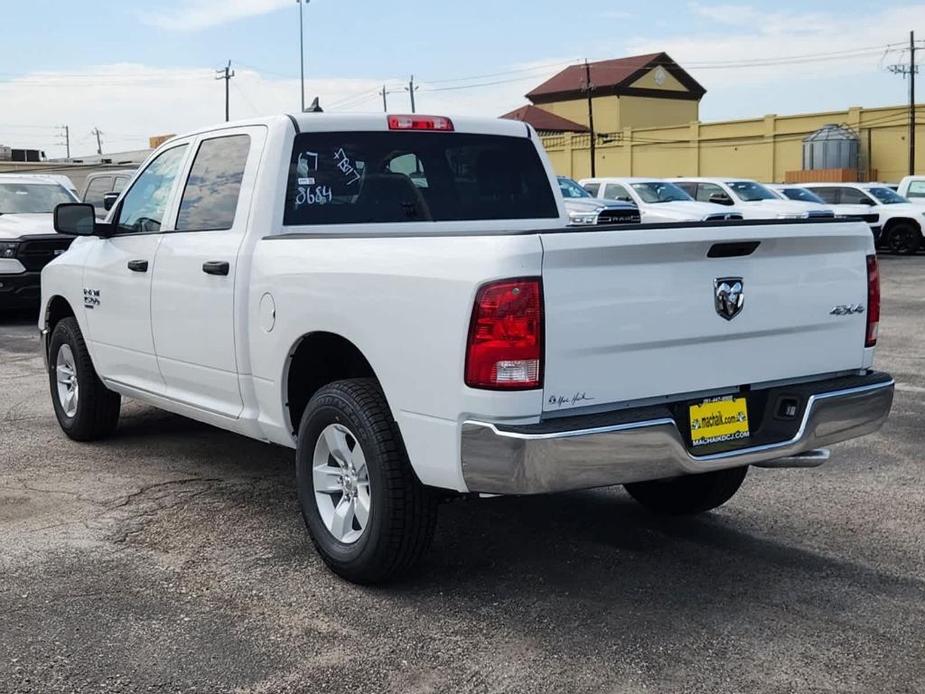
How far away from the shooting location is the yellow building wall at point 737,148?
163 feet

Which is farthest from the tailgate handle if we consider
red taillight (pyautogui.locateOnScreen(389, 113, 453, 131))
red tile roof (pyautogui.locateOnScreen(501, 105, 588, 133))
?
red tile roof (pyautogui.locateOnScreen(501, 105, 588, 133))

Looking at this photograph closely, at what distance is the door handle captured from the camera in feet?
17.8

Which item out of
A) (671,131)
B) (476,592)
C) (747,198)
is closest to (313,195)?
(476,592)

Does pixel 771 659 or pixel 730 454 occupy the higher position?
pixel 730 454

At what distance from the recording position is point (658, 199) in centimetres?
2592

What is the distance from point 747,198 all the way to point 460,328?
23.7m

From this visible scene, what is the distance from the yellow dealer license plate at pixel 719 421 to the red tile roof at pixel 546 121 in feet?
210

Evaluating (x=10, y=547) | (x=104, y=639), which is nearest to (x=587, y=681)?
(x=104, y=639)

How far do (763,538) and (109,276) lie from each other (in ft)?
12.5

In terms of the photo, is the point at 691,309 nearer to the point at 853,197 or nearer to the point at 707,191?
the point at 707,191

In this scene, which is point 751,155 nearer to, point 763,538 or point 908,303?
point 908,303

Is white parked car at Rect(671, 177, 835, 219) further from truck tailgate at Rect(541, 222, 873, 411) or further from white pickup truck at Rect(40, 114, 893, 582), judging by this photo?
truck tailgate at Rect(541, 222, 873, 411)

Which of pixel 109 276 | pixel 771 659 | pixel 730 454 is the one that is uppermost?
pixel 109 276

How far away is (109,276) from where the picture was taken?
21.9 feet
